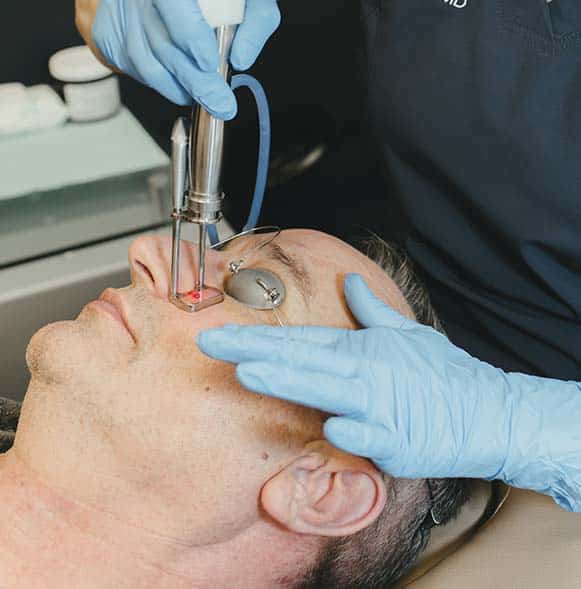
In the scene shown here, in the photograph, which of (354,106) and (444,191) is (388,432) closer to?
(444,191)

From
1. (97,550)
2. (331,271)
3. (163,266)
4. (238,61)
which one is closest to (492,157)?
(331,271)

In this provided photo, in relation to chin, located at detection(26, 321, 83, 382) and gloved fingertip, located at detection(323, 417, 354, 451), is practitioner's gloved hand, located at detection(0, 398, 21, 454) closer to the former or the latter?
chin, located at detection(26, 321, 83, 382)

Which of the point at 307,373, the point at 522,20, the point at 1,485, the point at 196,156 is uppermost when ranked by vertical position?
the point at 522,20

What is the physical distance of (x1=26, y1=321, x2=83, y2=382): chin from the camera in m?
0.98

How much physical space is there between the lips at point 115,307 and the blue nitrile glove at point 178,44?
11.6 inches

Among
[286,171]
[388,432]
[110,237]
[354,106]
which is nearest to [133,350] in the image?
[388,432]

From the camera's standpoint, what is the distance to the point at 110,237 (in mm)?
1649

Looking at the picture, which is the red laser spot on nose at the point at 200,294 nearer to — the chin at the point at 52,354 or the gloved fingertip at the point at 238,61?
the chin at the point at 52,354

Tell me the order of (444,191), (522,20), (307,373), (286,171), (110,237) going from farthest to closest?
(286,171) → (110,237) → (444,191) → (522,20) → (307,373)

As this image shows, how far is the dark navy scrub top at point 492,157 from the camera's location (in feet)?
3.55

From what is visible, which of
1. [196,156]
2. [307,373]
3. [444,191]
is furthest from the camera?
[444,191]

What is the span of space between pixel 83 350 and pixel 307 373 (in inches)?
13.2

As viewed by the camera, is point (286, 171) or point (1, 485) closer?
point (1, 485)

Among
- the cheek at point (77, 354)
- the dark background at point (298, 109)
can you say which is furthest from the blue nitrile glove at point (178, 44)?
the dark background at point (298, 109)
